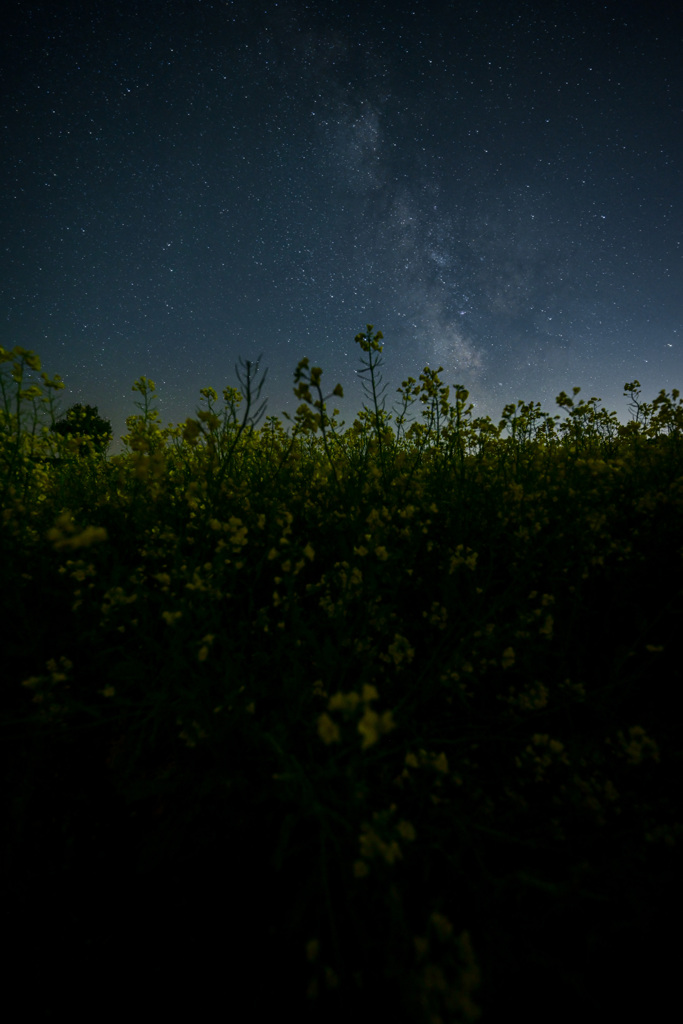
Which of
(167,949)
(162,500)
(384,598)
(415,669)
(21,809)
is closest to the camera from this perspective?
(167,949)

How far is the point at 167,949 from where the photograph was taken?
115cm

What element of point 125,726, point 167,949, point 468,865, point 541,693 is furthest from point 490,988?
point 125,726

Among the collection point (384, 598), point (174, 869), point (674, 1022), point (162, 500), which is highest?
point (162, 500)

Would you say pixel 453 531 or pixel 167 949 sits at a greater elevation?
pixel 453 531

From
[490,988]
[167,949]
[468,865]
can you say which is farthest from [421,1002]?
[167,949]

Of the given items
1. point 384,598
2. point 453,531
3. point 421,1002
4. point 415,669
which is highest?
point 453,531

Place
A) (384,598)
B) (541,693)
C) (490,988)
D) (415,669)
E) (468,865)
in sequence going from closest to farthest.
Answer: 1. (490,988)
2. (468,865)
3. (541,693)
4. (415,669)
5. (384,598)

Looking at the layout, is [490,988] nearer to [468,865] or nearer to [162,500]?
[468,865]

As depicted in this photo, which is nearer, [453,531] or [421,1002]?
[421,1002]

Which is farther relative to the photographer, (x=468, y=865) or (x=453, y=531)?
(x=453, y=531)

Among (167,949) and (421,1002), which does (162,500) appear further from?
(421,1002)

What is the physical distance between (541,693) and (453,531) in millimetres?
1349

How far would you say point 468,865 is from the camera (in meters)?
1.30

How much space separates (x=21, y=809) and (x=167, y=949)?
77 centimetres
